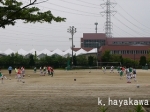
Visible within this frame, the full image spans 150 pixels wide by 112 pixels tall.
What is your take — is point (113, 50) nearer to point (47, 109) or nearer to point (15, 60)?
point (15, 60)

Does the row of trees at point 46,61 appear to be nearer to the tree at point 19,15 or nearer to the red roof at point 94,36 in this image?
the red roof at point 94,36

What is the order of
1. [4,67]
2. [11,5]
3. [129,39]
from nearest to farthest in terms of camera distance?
[11,5]
[4,67]
[129,39]

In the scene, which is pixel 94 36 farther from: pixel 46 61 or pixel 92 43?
pixel 46 61

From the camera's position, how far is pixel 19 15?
12320 mm

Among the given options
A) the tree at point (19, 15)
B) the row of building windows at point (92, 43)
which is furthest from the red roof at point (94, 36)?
the tree at point (19, 15)

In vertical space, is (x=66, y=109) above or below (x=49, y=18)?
below

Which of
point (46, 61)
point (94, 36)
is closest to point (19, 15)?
point (46, 61)

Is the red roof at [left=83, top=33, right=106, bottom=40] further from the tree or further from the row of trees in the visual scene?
the tree

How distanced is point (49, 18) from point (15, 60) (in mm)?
64774

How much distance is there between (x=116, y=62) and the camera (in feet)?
255

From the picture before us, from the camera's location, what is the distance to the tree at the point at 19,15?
12.0m

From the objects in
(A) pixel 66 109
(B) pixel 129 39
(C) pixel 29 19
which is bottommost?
(A) pixel 66 109

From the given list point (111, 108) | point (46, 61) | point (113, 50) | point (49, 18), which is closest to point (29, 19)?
point (49, 18)

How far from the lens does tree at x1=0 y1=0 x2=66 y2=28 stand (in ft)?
39.3
